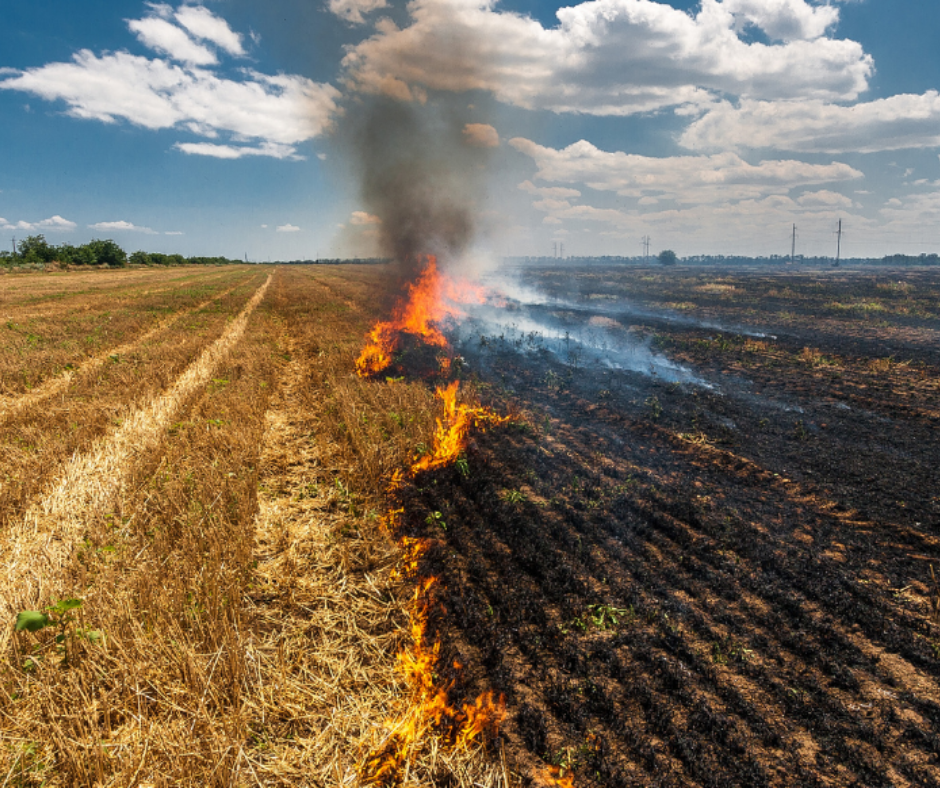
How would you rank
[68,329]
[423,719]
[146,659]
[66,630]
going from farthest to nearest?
1. [68,329]
2. [66,630]
3. [146,659]
4. [423,719]

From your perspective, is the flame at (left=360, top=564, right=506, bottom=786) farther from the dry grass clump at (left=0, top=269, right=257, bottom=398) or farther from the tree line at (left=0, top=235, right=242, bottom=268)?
the tree line at (left=0, top=235, right=242, bottom=268)

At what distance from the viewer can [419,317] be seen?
19938mm

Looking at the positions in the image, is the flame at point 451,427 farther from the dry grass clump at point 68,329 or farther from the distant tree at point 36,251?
the distant tree at point 36,251

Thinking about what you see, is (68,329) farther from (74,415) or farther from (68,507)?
(68,507)

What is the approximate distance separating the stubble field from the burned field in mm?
26

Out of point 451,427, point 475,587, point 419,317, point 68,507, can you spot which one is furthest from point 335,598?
point 419,317

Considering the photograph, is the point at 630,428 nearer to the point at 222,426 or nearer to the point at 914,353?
the point at 222,426

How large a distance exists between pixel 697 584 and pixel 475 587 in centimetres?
236

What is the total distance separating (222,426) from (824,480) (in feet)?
33.7

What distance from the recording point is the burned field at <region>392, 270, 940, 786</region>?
319cm

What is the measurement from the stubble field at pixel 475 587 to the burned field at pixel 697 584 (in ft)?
0.09

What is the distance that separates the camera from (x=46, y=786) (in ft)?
8.90

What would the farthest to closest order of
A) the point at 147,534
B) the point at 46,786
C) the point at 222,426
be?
the point at 222,426 → the point at 147,534 → the point at 46,786

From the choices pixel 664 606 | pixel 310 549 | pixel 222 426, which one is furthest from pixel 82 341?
pixel 664 606
